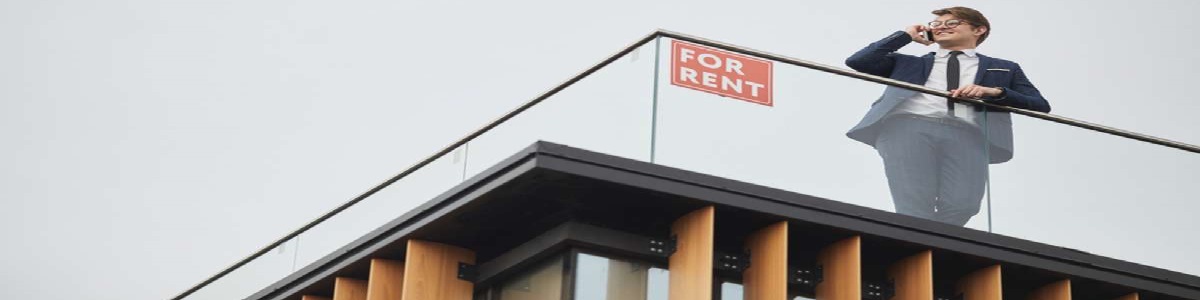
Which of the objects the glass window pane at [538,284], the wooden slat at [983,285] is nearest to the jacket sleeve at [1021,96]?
the wooden slat at [983,285]

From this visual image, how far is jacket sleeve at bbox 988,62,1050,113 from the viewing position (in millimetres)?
20891

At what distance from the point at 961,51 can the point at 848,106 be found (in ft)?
5.42

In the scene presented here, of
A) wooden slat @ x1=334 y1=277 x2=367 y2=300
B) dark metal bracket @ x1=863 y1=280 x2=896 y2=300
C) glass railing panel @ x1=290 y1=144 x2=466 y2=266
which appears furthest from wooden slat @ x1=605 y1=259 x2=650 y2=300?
wooden slat @ x1=334 y1=277 x2=367 y2=300

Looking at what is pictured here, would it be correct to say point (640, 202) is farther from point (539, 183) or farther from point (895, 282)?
point (895, 282)

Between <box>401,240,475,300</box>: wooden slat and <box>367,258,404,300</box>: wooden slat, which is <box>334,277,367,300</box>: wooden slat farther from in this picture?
<box>401,240,475,300</box>: wooden slat

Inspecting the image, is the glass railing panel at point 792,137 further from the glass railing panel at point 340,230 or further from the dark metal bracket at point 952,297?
the glass railing panel at point 340,230

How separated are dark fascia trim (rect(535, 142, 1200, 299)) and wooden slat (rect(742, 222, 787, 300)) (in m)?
0.23

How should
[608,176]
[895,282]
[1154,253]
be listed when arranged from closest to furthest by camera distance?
[608,176] → [895,282] → [1154,253]

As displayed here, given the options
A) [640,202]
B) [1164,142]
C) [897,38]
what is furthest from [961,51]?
[640,202]

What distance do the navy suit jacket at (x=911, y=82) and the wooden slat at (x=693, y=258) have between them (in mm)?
2194

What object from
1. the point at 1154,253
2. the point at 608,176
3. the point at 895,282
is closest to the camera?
the point at 608,176

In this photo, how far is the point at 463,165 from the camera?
20594 mm

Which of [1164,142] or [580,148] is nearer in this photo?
[580,148]

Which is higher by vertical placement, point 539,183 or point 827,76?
point 827,76
